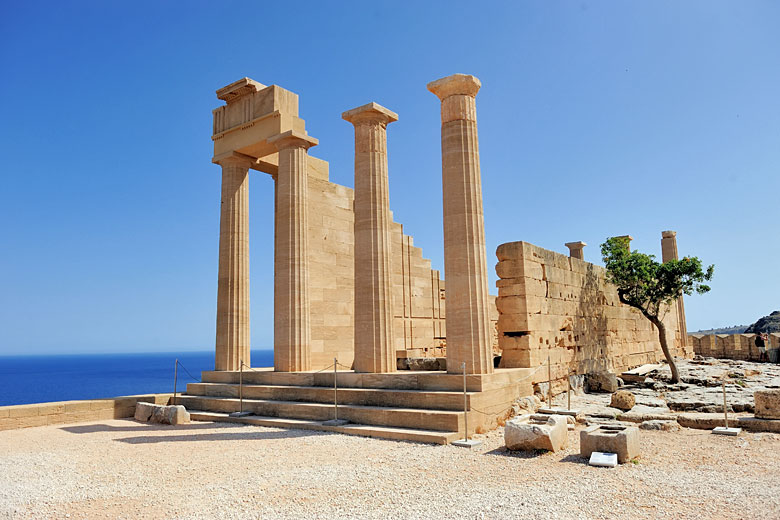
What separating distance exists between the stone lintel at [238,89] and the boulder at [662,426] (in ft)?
47.1

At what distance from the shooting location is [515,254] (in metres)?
14.8

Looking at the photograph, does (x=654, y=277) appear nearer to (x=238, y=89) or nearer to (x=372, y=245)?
(x=372, y=245)

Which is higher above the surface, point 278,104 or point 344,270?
point 278,104

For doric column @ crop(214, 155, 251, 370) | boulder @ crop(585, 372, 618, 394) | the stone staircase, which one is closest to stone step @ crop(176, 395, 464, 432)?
the stone staircase

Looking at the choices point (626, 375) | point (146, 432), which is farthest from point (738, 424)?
point (146, 432)

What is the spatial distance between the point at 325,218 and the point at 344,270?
1.91m

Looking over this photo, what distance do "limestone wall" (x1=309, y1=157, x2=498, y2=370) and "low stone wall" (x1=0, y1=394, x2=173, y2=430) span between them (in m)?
5.37

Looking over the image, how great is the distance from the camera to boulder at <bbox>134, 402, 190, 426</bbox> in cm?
1334

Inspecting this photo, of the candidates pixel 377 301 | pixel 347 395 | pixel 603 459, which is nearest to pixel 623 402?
pixel 603 459

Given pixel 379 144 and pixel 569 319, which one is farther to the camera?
pixel 569 319

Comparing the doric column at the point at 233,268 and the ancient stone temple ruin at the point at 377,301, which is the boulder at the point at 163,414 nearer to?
the ancient stone temple ruin at the point at 377,301

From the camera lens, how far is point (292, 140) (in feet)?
52.5

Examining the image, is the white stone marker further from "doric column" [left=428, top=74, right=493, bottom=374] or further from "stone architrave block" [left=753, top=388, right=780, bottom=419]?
"stone architrave block" [left=753, top=388, right=780, bottom=419]

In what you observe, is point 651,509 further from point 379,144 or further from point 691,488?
point 379,144
